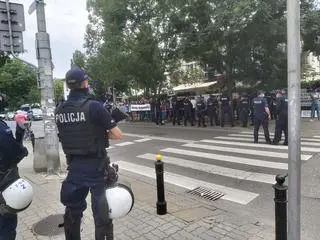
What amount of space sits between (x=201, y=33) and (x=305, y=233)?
13956mm

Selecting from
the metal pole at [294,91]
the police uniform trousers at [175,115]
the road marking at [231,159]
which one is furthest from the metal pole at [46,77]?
the police uniform trousers at [175,115]

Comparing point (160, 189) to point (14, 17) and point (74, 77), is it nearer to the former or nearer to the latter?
point (74, 77)

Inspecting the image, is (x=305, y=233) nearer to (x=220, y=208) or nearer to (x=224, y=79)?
(x=220, y=208)

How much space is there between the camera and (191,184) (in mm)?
7473

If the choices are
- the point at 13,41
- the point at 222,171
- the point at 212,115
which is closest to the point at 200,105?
the point at 212,115

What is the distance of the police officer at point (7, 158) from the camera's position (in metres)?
3.60

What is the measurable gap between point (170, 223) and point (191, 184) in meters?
2.53

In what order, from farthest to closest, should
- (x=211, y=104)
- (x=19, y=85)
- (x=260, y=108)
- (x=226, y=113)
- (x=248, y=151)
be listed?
(x=19, y=85) → (x=211, y=104) → (x=226, y=113) → (x=260, y=108) → (x=248, y=151)

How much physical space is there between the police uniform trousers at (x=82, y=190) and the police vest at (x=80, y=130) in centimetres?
12

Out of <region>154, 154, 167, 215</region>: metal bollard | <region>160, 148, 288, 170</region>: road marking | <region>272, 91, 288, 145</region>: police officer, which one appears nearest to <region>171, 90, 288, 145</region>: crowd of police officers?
<region>272, 91, 288, 145</region>: police officer

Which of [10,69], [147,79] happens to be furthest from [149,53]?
[10,69]

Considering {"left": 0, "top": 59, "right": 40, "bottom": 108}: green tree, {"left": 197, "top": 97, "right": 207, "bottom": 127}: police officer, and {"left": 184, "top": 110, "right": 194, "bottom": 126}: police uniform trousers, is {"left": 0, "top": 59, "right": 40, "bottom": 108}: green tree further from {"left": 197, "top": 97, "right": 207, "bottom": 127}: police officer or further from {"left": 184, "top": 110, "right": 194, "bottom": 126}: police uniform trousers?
{"left": 197, "top": 97, "right": 207, "bottom": 127}: police officer

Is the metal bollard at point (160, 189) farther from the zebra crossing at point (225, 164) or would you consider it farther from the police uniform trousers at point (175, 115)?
the police uniform trousers at point (175, 115)

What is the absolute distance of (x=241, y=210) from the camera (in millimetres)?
5750
